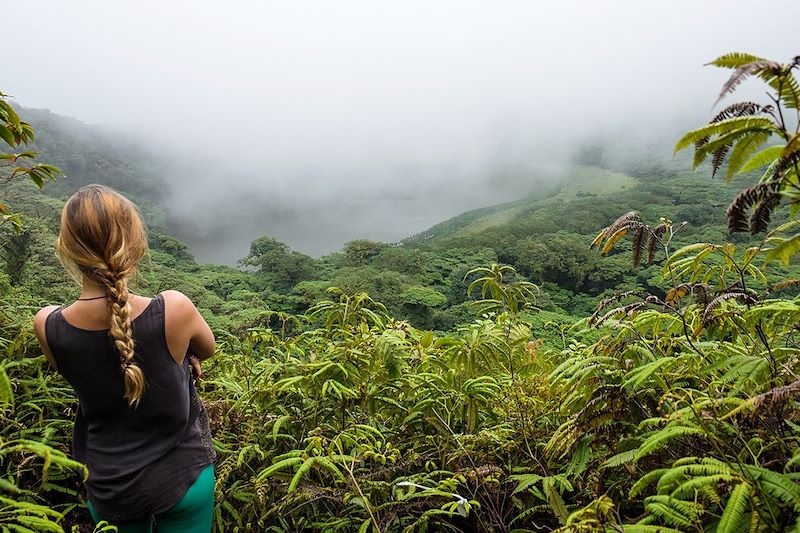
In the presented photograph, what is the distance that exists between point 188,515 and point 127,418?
15.1 inches

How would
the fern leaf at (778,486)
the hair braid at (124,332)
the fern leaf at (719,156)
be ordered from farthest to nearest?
the hair braid at (124,332), the fern leaf at (719,156), the fern leaf at (778,486)

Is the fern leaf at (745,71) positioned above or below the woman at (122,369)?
above

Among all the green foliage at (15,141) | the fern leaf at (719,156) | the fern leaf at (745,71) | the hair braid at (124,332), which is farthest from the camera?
the green foliage at (15,141)

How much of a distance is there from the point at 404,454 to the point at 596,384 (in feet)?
2.82

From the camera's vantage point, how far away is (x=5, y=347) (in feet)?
7.01

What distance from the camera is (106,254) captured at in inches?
55.7

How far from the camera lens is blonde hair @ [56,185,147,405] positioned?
1.35 m

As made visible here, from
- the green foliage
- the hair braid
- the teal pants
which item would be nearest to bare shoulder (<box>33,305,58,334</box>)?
the hair braid

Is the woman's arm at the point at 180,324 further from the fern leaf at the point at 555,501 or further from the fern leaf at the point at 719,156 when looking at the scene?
the fern leaf at the point at 719,156

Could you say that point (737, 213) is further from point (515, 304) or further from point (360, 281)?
point (360, 281)

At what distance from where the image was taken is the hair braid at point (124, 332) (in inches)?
52.6

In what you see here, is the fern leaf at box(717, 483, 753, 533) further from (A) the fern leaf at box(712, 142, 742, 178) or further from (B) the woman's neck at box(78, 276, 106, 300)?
(B) the woman's neck at box(78, 276, 106, 300)

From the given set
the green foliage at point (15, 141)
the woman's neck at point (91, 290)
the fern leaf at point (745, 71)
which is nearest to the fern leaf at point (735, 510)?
the fern leaf at point (745, 71)

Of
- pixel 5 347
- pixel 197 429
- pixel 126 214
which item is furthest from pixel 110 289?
pixel 5 347
